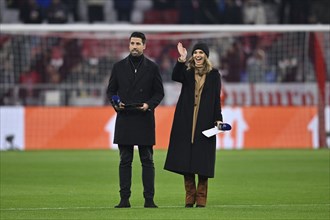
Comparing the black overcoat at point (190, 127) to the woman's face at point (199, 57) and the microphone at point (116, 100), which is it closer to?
the woman's face at point (199, 57)

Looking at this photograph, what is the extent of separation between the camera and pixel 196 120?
47.6 ft

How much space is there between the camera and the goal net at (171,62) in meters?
32.1

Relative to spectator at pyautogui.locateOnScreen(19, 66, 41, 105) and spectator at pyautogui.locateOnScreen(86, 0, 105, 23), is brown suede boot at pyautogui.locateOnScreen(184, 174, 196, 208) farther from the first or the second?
spectator at pyautogui.locateOnScreen(86, 0, 105, 23)

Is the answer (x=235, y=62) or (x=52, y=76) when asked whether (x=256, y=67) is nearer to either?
(x=235, y=62)

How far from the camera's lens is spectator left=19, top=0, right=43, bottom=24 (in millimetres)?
37750

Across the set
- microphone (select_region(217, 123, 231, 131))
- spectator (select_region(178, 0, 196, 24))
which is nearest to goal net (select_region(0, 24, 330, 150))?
spectator (select_region(178, 0, 196, 24))

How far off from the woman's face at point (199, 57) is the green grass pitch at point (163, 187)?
1.81 m

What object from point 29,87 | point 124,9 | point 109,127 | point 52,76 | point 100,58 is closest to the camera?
point 109,127

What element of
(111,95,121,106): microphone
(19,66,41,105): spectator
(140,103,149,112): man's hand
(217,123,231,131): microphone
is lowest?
(19,66,41,105): spectator

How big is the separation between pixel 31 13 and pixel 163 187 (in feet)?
67.4

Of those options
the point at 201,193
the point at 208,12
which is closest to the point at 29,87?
the point at 208,12

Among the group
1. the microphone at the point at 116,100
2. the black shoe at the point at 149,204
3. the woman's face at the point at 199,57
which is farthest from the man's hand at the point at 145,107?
the black shoe at the point at 149,204

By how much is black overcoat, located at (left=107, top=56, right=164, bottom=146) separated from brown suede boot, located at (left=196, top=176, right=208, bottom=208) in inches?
31.0

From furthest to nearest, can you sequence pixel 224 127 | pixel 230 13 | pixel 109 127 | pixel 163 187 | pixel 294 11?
pixel 294 11 → pixel 230 13 → pixel 109 127 → pixel 163 187 → pixel 224 127
